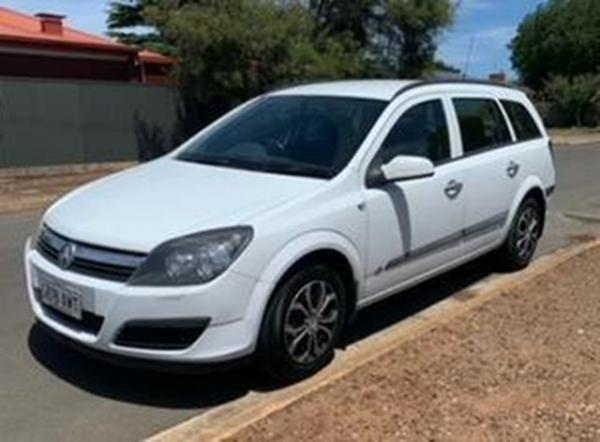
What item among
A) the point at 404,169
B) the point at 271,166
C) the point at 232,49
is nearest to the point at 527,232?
the point at 404,169

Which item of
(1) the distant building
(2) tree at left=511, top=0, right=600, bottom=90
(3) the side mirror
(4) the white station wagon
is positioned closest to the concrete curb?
(4) the white station wagon

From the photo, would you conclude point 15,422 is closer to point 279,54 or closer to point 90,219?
point 90,219

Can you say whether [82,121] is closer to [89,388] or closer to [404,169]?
[404,169]

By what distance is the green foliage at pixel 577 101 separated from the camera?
48.4 meters

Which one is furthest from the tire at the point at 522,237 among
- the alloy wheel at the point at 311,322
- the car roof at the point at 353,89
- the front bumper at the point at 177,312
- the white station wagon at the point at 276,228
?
the front bumper at the point at 177,312

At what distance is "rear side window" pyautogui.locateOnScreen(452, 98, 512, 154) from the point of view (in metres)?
7.09

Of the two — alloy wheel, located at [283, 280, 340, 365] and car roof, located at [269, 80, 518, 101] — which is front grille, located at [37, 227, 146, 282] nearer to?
alloy wheel, located at [283, 280, 340, 365]

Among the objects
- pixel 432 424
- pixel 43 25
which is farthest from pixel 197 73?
pixel 432 424

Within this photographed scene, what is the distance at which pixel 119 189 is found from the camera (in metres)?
5.61

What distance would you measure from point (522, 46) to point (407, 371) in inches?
2322

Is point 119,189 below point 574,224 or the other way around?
the other way around

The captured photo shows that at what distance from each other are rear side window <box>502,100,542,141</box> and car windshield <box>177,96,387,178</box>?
2.21 meters

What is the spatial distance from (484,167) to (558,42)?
2085 inches

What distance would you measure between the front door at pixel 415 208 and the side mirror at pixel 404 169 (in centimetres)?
9
